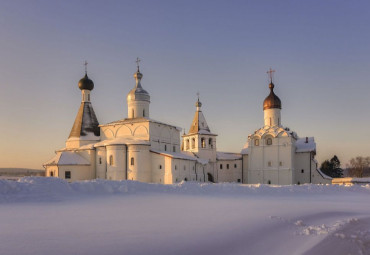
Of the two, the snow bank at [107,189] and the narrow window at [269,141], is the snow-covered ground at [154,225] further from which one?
the narrow window at [269,141]

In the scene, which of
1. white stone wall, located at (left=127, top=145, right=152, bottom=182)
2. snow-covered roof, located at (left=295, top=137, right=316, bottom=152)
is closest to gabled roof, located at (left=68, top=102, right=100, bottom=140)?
white stone wall, located at (left=127, top=145, right=152, bottom=182)

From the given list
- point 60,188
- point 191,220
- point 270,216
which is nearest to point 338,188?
point 270,216

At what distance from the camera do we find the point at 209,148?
33844 mm

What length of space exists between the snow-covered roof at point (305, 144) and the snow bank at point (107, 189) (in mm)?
15871

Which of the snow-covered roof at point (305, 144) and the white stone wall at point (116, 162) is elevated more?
the snow-covered roof at point (305, 144)

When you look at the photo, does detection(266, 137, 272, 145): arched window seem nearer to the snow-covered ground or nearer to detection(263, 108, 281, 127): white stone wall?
detection(263, 108, 281, 127): white stone wall

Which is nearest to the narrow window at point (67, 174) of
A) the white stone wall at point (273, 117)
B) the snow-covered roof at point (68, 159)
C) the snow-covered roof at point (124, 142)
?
the snow-covered roof at point (68, 159)

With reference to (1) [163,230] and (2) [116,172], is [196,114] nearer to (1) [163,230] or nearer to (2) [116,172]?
(2) [116,172]

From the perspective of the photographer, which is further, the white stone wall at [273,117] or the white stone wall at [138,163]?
the white stone wall at [273,117]

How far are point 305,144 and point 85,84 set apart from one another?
23118 mm

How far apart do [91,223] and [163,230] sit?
4.97 feet

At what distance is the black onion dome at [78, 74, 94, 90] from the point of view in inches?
1216

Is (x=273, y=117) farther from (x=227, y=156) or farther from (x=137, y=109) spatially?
(x=137, y=109)

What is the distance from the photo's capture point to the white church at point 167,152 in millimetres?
26062
